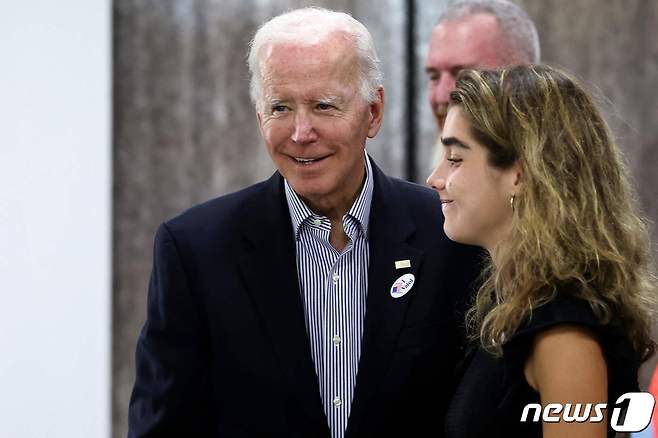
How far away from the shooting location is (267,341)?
214 cm

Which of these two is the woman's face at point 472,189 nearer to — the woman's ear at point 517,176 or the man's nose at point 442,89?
the woman's ear at point 517,176

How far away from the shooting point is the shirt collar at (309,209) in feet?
7.45

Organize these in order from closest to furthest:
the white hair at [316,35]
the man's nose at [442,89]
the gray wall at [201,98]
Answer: the white hair at [316,35], the man's nose at [442,89], the gray wall at [201,98]

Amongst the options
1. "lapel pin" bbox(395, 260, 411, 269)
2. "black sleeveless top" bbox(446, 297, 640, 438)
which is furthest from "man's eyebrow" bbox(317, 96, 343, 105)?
"black sleeveless top" bbox(446, 297, 640, 438)

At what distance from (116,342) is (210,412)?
5.77 ft

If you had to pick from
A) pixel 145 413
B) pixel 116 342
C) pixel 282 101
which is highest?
pixel 282 101

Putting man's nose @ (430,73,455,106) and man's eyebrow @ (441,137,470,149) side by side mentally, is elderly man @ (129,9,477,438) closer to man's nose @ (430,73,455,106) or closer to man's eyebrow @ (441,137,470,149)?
man's eyebrow @ (441,137,470,149)

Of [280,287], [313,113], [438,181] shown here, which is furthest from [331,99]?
[280,287]

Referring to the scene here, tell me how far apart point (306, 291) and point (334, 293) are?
0.06 m

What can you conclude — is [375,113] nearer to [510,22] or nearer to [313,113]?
[313,113]

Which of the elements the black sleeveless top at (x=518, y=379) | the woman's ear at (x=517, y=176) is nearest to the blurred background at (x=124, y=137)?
the woman's ear at (x=517, y=176)

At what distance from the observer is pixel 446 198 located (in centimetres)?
209
